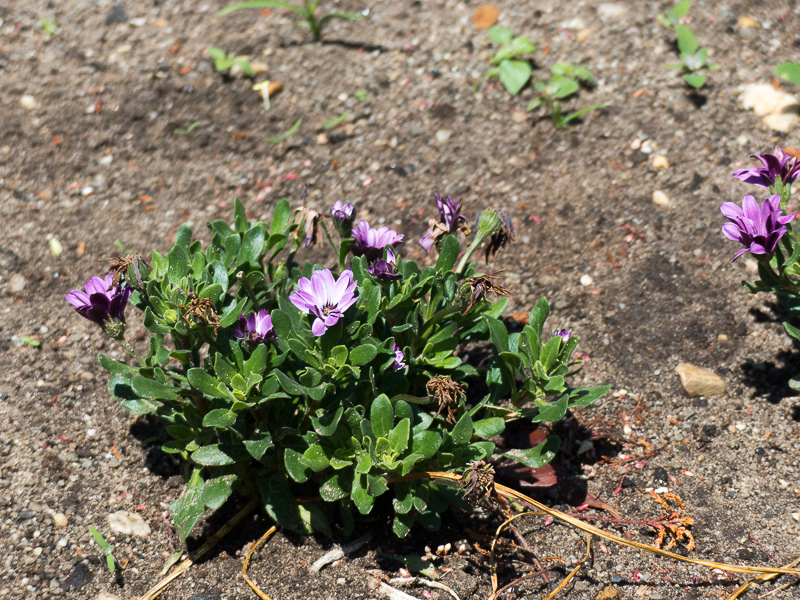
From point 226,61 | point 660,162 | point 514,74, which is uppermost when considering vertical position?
point 226,61

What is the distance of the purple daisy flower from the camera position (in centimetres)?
239

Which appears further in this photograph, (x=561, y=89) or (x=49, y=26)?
(x=49, y=26)

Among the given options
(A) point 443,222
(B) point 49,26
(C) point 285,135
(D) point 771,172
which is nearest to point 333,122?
(C) point 285,135

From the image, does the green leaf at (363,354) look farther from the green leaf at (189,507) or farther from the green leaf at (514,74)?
the green leaf at (514,74)

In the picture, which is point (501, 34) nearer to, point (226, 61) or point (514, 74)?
point (514, 74)

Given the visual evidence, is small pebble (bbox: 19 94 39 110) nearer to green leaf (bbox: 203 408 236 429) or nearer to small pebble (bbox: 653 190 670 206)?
green leaf (bbox: 203 408 236 429)

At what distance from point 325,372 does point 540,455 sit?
843mm

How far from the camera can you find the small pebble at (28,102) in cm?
412

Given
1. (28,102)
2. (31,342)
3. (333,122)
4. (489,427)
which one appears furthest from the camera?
(28,102)

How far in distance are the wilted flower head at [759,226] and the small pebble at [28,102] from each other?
12.3 feet

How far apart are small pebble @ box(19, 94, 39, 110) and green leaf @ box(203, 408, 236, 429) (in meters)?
2.81

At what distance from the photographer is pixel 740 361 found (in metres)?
2.96

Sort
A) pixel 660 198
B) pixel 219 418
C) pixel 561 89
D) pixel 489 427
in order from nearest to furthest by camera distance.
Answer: pixel 219 418
pixel 489 427
pixel 660 198
pixel 561 89

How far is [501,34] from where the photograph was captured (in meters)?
4.19
